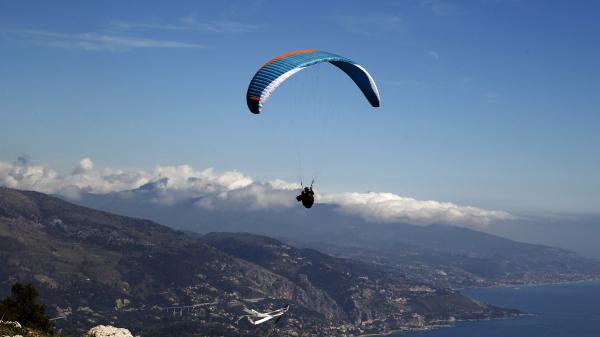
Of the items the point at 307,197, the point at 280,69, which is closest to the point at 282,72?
the point at 280,69

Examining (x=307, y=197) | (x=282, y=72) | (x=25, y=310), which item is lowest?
(x=25, y=310)

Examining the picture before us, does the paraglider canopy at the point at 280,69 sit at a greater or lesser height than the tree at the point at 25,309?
greater

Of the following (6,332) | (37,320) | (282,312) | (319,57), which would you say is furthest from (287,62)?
(37,320)

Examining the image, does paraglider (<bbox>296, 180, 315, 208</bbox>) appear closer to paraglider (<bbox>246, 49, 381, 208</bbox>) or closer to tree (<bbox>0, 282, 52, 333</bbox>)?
paraglider (<bbox>246, 49, 381, 208</bbox>)

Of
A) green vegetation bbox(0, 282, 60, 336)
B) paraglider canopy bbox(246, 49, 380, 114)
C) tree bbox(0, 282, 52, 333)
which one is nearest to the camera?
paraglider canopy bbox(246, 49, 380, 114)

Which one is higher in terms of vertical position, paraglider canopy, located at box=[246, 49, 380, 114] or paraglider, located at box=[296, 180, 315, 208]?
paraglider canopy, located at box=[246, 49, 380, 114]

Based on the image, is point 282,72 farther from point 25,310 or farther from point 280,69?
point 25,310

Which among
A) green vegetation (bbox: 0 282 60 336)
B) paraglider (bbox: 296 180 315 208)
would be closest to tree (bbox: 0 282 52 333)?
green vegetation (bbox: 0 282 60 336)

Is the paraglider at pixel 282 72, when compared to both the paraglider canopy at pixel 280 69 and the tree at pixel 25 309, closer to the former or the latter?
the paraglider canopy at pixel 280 69

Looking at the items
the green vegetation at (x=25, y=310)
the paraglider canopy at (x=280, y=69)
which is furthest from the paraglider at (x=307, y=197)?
the green vegetation at (x=25, y=310)
